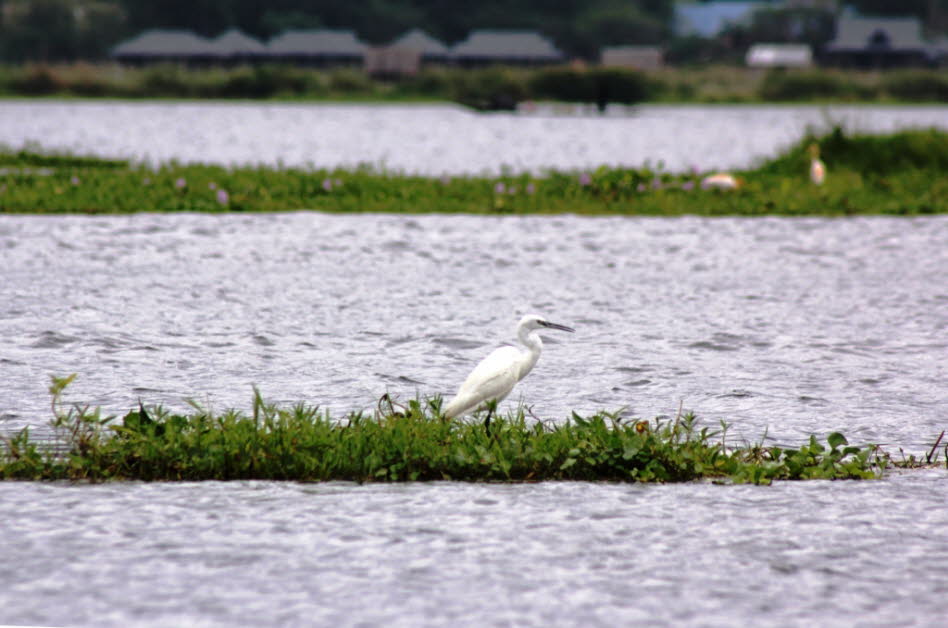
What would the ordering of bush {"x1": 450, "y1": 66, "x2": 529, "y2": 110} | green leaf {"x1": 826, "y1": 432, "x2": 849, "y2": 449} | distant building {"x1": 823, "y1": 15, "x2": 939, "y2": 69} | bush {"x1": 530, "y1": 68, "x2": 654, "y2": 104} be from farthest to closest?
distant building {"x1": 823, "y1": 15, "x2": 939, "y2": 69} → bush {"x1": 450, "y1": 66, "x2": 529, "y2": 110} → bush {"x1": 530, "y1": 68, "x2": 654, "y2": 104} → green leaf {"x1": 826, "y1": 432, "x2": 849, "y2": 449}

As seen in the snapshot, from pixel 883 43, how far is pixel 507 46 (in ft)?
120

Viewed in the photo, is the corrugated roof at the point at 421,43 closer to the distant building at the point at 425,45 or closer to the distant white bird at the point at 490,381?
the distant building at the point at 425,45

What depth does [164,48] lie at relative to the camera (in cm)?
11744

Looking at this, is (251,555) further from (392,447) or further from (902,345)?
(902,345)

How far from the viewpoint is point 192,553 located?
584cm

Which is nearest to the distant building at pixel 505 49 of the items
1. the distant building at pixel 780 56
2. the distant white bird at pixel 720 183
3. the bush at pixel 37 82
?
the distant building at pixel 780 56

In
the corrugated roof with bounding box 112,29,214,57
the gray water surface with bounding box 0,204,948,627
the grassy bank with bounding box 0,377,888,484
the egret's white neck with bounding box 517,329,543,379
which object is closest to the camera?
the gray water surface with bounding box 0,204,948,627

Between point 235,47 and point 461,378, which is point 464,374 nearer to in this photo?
point 461,378

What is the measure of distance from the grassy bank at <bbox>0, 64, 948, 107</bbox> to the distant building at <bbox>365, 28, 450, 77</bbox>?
15.7 meters

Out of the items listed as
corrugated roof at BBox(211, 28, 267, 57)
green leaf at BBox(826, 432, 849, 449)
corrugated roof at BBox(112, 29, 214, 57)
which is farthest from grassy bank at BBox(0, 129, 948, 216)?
corrugated roof at BBox(211, 28, 267, 57)

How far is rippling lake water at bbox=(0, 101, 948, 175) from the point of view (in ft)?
130

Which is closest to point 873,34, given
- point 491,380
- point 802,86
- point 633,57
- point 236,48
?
point 633,57

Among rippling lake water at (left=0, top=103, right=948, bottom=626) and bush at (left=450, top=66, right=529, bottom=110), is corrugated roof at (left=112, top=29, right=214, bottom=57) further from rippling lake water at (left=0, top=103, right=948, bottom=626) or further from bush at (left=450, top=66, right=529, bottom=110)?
rippling lake water at (left=0, top=103, right=948, bottom=626)

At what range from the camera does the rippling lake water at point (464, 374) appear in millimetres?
5410
